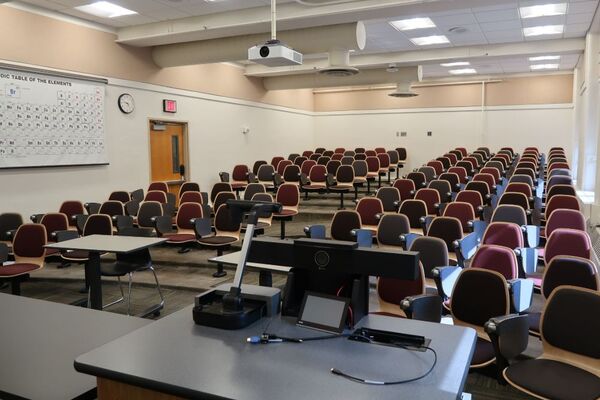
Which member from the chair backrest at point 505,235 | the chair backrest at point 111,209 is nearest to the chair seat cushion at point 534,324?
the chair backrest at point 505,235

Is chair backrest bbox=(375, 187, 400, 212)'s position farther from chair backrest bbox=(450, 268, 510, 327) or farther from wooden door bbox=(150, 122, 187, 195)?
wooden door bbox=(150, 122, 187, 195)

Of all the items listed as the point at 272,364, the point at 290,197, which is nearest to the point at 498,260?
the point at 272,364

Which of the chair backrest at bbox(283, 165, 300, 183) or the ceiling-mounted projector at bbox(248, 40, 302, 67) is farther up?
the ceiling-mounted projector at bbox(248, 40, 302, 67)

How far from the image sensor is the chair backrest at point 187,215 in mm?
6809

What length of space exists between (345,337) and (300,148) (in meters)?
15.2

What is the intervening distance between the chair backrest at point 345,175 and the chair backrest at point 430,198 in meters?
2.60

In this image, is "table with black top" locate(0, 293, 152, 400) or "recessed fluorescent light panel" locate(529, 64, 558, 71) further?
"recessed fluorescent light panel" locate(529, 64, 558, 71)

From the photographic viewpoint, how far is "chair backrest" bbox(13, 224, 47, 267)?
534 cm

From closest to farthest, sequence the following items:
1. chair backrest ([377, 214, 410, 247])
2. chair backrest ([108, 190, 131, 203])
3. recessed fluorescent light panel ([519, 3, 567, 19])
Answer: chair backrest ([377, 214, 410, 247]) → chair backrest ([108, 190, 131, 203]) → recessed fluorescent light panel ([519, 3, 567, 19])

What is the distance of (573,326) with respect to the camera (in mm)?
2758

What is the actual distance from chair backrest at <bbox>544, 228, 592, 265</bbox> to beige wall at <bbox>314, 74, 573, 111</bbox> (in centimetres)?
1276

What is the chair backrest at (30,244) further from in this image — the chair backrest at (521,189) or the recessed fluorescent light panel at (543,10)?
the recessed fluorescent light panel at (543,10)

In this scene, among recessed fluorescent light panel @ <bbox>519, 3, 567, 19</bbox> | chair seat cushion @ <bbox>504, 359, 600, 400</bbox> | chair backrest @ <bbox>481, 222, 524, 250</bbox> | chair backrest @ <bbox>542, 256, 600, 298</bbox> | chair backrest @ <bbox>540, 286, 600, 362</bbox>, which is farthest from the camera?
recessed fluorescent light panel @ <bbox>519, 3, 567, 19</bbox>

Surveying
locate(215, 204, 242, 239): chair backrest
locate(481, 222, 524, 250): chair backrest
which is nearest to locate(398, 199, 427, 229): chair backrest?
locate(481, 222, 524, 250): chair backrest
